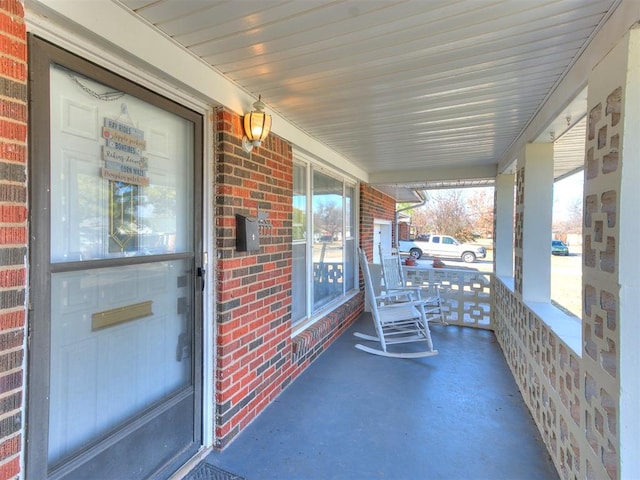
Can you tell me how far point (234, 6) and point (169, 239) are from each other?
47.7 inches

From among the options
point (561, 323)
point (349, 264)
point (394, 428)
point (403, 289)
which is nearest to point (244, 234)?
point (394, 428)

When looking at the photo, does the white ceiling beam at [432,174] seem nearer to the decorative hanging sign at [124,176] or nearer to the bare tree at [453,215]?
the decorative hanging sign at [124,176]

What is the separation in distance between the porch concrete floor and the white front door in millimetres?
572

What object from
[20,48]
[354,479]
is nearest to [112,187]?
[20,48]

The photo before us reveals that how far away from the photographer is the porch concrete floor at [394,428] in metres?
1.90

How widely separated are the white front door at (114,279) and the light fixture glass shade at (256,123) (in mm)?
352

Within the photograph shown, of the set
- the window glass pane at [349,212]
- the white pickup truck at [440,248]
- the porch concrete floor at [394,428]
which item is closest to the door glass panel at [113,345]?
the porch concrete floor at [394,428]

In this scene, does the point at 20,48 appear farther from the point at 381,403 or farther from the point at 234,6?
the point at 381,403

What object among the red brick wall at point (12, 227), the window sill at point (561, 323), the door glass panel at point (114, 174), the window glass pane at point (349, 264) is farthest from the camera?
the window glass pane at point (349, 264)

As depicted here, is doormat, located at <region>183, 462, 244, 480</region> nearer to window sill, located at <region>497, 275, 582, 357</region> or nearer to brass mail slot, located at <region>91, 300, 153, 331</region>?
brass mail slot, located at <region>91, 300, 153, 331</region>

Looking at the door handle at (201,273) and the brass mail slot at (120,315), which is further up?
the door handle at (201,273)

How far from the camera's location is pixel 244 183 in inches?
89.3

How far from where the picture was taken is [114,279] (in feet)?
5.10

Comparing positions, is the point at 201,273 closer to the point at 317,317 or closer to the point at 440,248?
the point at 317,317
